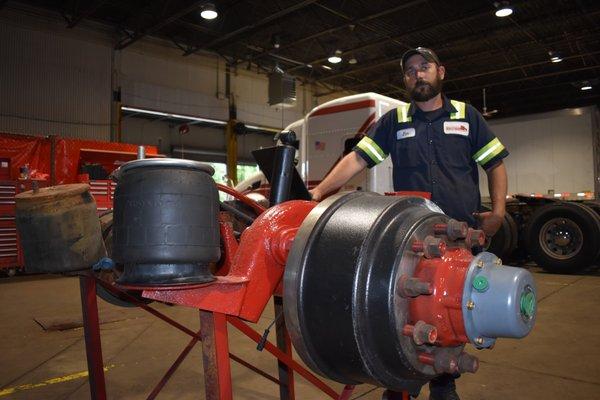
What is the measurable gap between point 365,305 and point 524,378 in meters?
2.61

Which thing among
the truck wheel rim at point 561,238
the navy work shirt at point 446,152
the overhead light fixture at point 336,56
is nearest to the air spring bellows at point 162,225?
the navy work shirt at point 446,152

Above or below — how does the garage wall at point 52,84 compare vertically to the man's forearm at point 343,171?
above

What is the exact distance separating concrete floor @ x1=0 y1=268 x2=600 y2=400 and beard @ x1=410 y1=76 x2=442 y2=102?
178cm

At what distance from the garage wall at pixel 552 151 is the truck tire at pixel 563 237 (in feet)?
8.62

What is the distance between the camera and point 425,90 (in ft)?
6.70

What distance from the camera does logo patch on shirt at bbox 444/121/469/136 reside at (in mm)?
2100

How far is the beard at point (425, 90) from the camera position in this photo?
6.68 feet

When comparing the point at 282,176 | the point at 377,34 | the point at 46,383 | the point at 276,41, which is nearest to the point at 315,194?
the point at 282,176

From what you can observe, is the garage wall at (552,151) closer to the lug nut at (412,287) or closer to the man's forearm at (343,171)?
the man's forearm at (343,171)

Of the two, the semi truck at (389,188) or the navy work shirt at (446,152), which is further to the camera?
the semi truck at (389,188)

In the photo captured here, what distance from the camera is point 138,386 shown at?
3025 mm

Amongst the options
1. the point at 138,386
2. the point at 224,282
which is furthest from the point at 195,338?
the point at 224,282

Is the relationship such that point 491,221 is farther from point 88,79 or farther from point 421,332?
point 88,79

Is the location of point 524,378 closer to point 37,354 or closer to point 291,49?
point 37,354
